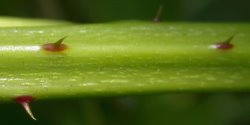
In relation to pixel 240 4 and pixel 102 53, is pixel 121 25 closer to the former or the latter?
pixel 102 53

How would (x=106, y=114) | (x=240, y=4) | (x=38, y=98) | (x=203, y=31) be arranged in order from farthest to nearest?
(x=240, y=4), (x=106, y=114), (x=203, y=31), (x=38, y=98)

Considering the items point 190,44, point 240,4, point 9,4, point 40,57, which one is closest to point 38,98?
point 40,57

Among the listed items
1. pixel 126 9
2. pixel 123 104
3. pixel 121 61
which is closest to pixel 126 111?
pixel 123 104

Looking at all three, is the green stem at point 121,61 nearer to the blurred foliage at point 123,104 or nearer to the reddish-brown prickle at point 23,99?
the reddish-brown prickle at point 23,99

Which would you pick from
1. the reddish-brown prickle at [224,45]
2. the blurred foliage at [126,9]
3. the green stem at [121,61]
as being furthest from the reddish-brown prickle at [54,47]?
the blurred foliage at [126,9]

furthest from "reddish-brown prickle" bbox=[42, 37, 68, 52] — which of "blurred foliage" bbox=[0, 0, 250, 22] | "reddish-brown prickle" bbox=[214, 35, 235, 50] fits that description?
"blurred foliage" bbox=[0, 0, 250, 22]

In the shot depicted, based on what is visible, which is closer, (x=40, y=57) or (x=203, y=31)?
(x=40, y=57)
